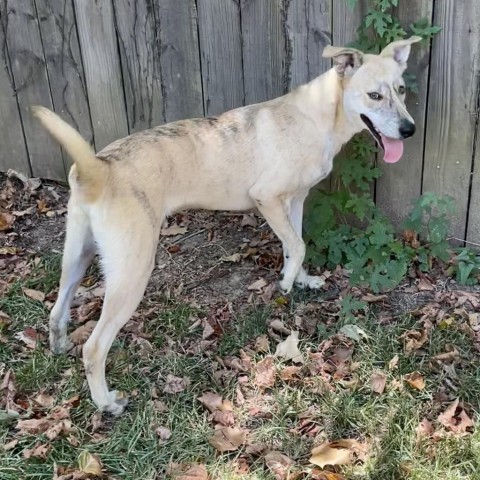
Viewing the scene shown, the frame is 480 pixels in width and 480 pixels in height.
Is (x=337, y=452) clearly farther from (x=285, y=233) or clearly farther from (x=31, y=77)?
(x=31, y=77)

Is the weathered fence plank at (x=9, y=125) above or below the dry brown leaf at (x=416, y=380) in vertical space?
above

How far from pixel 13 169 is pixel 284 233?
262 cm

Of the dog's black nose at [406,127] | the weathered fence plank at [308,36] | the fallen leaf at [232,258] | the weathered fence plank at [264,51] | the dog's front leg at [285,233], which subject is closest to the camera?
the dog's black nose at [406,127]

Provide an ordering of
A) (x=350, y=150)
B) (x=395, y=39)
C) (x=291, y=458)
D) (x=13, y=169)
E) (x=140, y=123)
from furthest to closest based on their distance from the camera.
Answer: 1. (x=13, y=169)
2. (x=140, y=123)
3. (x=350, y=150)
4. (x=395, y=39)
5. (x=291, y=458)

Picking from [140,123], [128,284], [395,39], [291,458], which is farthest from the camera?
[140,123]

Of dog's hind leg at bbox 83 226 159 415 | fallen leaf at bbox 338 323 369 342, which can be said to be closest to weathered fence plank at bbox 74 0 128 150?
dog's hind leg at bbox 83 226 159 415

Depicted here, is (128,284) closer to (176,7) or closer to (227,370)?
(227,370)

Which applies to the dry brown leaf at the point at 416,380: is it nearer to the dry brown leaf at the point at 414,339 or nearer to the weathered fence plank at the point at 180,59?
the dry brown leaf at the point at 414,339

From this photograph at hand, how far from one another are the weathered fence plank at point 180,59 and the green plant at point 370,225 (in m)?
1.15

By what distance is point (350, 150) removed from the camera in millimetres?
4664

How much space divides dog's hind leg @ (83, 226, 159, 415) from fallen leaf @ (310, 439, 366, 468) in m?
1.08

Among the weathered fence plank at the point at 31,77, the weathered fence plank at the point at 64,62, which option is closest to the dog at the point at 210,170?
the weathered fence plank at the point at 64,62

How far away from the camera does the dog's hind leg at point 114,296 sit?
357 cm

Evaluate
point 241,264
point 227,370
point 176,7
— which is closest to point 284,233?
point 241,264
